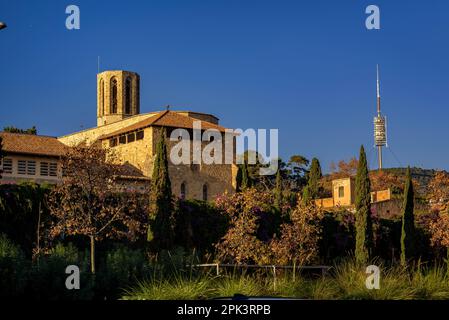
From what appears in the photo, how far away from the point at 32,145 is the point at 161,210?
93.5ft

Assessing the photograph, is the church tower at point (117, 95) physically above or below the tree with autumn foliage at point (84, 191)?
above

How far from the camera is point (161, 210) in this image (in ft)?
106

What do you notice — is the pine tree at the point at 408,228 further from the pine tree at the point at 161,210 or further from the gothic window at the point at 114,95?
the gothic window at the point at 114,95

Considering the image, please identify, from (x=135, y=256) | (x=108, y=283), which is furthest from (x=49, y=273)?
(x=135, y=256)

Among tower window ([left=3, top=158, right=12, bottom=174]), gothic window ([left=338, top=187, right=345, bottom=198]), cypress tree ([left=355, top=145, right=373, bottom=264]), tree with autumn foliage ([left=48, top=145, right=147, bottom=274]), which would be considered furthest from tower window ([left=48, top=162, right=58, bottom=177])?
tree with autumn foliage ([left=48, top=145, right=147, bottom=274])

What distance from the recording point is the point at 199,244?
34938 millimetres

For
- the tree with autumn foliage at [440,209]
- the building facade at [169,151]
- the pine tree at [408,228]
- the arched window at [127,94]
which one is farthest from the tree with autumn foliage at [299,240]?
the arched window at [127,94]

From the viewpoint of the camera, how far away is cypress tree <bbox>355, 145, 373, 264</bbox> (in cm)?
3694

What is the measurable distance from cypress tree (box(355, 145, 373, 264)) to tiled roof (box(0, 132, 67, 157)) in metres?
25.0

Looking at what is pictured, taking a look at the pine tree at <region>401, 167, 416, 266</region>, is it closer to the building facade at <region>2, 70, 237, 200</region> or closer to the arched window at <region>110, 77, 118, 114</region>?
the building facade at <region>2, 70, 237, 200</region>

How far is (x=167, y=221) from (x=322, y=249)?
10173 mm

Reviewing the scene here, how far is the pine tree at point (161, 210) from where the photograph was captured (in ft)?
105

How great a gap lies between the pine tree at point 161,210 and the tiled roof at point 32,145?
963 inches

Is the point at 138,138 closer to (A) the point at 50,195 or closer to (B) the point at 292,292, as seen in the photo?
(A) the point at 50,195
